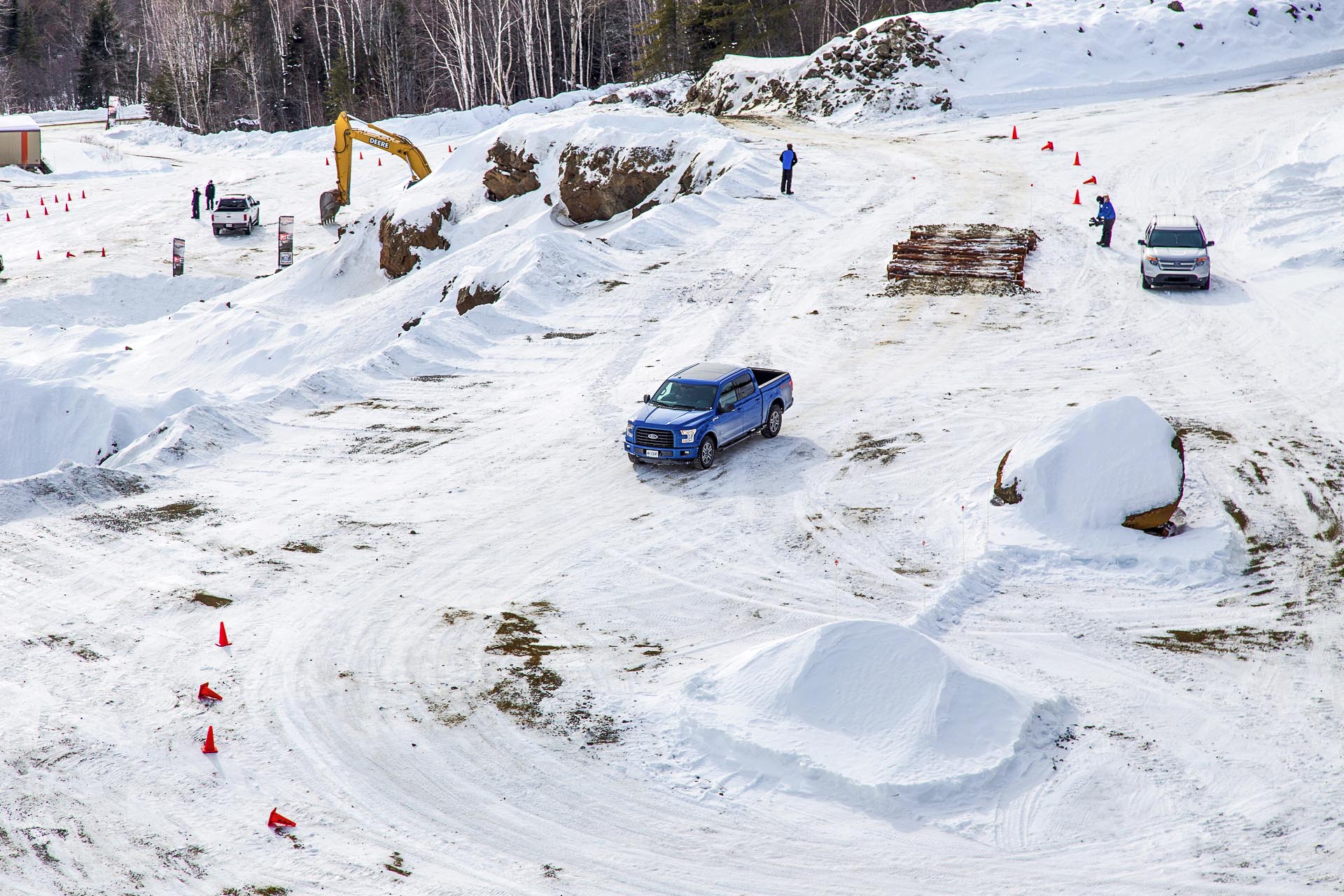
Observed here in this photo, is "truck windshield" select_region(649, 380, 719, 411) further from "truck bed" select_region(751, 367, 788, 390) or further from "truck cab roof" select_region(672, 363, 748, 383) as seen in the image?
"truck bed" select_region(751, 367, 788, 390)

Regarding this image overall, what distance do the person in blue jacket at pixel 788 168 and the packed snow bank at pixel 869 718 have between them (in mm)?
25817

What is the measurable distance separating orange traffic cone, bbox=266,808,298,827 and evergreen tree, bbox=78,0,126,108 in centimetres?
10221

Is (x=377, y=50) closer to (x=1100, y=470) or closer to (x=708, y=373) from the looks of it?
(x=708, y=373)

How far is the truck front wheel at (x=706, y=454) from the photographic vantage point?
18312 millimetres

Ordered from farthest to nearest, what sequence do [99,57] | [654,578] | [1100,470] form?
[99,57]
[1100,470]
[654,578]

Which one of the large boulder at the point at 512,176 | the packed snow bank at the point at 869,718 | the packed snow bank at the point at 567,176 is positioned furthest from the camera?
the large boulder at the point at 512,176

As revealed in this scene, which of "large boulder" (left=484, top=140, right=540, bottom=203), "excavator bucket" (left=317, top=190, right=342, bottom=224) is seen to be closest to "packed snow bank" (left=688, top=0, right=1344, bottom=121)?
"large boulder" (left=484, top=140, right=540, bottom=203)

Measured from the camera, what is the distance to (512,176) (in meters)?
39.8

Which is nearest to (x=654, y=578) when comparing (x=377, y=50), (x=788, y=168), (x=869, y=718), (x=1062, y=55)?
(x=869, y=718)

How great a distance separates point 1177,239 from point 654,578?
60.7 ft

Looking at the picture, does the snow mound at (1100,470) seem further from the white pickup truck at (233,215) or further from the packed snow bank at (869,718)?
the white pickup truck at (233,215)

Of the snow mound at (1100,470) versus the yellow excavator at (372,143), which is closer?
the snow mound at (1100,470)

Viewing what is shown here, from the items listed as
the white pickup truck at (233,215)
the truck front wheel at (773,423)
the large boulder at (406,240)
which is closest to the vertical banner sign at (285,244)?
the large boulder at (406,240)

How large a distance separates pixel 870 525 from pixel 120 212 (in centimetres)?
4749
